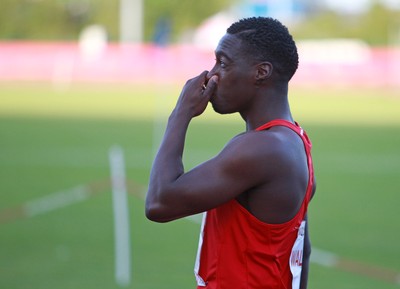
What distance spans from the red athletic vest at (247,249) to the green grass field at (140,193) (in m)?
5.19

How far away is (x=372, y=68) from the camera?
139ft

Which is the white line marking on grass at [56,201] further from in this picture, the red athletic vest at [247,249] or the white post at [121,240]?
the red athletic vest at [247,249]

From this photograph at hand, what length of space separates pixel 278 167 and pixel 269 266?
438 mm

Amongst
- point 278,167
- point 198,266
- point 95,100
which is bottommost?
point 95,100

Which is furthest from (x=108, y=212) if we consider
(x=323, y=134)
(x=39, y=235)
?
(x=323, y=134)

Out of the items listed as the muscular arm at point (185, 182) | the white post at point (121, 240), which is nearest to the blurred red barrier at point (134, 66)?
the white post at point (121, 240)

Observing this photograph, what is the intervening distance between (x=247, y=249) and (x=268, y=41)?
2.98 ft

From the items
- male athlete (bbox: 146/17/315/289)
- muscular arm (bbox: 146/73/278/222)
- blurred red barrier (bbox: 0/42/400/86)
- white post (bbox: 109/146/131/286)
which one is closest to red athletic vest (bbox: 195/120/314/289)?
male athlete (bbox: 146/17/315/289)

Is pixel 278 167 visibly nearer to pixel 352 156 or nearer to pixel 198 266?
pixel 198 266

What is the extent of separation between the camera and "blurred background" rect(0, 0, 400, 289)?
982 cm

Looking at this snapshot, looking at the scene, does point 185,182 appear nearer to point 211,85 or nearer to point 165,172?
point 165,172

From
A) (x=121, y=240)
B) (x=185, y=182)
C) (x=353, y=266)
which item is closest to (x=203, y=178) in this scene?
(x=185, y=182)

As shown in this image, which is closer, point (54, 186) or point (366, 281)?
point (366, 281)

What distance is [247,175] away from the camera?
3.58 meters
